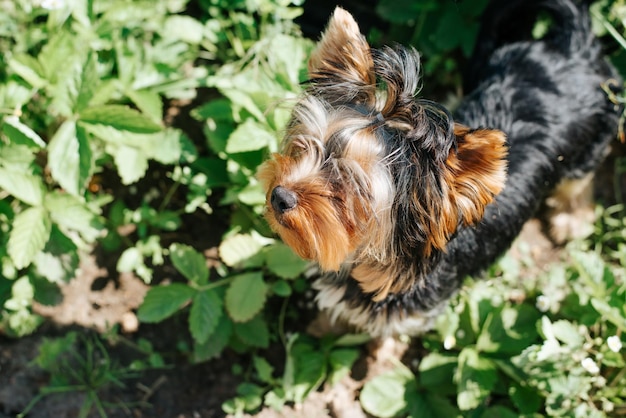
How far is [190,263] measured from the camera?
3453mm

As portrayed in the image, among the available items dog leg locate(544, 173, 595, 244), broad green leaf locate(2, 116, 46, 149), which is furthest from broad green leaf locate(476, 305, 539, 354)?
broad green leaf locate(2, 116, 46, 149)

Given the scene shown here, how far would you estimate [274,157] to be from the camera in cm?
264

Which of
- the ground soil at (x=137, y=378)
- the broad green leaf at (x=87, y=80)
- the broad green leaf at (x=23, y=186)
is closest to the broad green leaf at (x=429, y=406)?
the ground soil at (x=137, y=378)

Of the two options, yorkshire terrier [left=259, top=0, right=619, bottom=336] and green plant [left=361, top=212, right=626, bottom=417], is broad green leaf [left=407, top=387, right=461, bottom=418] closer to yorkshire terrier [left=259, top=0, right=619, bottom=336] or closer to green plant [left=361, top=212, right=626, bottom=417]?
green plant [left=361, top=212, right=626, bottom=417]

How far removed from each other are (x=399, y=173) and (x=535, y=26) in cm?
233

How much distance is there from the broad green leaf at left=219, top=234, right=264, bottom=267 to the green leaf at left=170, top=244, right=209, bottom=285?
0.13 m

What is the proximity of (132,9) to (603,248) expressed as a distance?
369cm

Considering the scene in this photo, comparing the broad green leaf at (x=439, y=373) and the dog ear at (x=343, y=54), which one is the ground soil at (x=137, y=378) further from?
the dog ear at (x=343, y=54)

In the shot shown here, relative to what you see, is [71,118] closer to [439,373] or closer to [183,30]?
[183,30]

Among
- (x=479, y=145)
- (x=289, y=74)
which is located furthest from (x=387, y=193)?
(x=289, y=74)

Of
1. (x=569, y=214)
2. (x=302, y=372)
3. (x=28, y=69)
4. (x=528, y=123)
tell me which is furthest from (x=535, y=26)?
(x=28, y=69)

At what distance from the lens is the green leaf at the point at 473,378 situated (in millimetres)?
3320

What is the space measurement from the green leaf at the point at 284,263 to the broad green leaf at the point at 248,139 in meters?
0.60

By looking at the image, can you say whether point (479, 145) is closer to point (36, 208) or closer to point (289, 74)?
point (289, 74)
